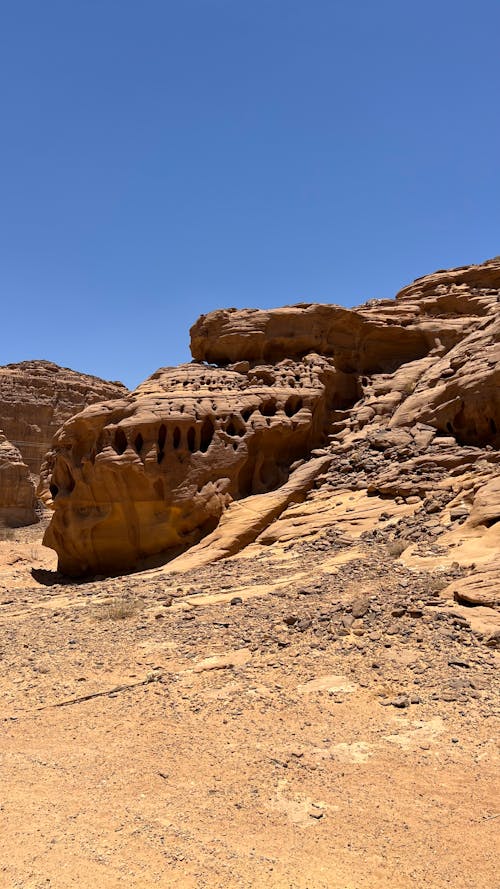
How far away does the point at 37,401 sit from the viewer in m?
46.9

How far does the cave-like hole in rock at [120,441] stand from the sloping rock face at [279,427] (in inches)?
1.4

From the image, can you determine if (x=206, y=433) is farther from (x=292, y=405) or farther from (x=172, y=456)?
(x=292, y=405)

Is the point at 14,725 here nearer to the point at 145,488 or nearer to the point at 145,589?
the point at 145,589

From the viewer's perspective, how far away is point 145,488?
17062mm

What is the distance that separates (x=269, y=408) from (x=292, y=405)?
0.68 meters

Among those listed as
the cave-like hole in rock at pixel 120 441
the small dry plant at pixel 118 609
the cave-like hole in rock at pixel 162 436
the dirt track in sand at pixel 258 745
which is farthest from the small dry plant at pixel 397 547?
the cave-like hole in rock at pixel 120 441

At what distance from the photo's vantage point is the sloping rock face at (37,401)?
4581 centimetres

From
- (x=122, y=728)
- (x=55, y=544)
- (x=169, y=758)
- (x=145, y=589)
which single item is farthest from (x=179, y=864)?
(x=55, y=544)

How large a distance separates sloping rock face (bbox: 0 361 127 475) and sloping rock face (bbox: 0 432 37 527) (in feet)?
27.2

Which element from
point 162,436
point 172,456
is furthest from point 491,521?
point 162,436

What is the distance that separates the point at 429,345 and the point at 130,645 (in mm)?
14627

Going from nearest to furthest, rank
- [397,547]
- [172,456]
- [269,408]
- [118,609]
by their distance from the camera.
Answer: [118,609] → [397,547] → [172,456] → [269,408]

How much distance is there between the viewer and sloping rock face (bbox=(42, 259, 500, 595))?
51.0 ft

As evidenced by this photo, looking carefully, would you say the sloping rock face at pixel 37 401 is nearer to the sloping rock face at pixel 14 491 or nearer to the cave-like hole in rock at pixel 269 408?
the sloping rock face at pixel 14 491
